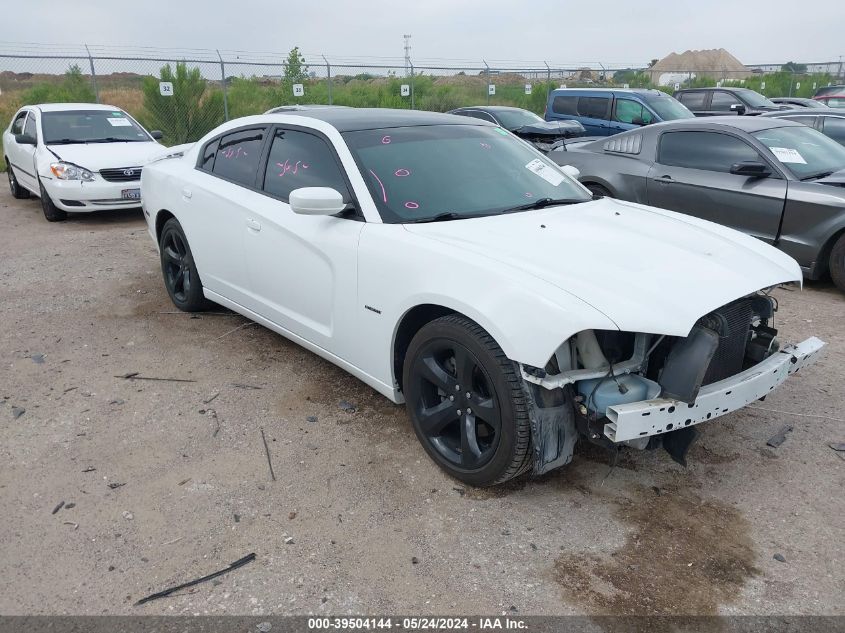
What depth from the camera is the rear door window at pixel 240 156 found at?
4.32 meters

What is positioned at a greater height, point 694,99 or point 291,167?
point 694,99

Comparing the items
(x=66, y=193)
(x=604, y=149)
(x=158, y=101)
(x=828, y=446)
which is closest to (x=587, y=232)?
(x=828, y=446)

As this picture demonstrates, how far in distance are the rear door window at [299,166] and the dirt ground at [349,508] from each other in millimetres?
1239

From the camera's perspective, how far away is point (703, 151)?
6793mm

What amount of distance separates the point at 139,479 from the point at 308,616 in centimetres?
131

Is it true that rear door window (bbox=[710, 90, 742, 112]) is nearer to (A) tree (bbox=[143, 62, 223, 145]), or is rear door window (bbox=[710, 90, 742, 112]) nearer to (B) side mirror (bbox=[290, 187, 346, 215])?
(A) tree (bbox=[143, 62, 223, 145])

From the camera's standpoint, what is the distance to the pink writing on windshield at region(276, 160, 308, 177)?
12.9 feet

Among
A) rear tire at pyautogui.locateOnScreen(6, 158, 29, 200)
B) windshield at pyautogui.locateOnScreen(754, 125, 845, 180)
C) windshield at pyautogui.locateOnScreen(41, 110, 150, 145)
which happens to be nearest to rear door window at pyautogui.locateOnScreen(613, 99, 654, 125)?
windshield at pyautogui.locateOnScreen(754, 125, 845, 180)

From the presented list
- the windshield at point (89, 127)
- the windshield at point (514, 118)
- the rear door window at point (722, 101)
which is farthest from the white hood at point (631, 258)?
the rear door window at point (722, 101)

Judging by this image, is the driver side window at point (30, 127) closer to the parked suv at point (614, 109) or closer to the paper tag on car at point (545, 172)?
the paper tag on car at point (545, 172)

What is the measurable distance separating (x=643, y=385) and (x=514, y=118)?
1083 centimetres

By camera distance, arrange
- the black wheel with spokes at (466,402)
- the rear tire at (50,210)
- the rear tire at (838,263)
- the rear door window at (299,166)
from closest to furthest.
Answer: the black wheel with spokes at (466,402) < the rear door window at (299,166) < the rear tire at (838,263) < the rear tire at (50,210)

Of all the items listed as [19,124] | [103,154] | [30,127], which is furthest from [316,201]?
[19,124]

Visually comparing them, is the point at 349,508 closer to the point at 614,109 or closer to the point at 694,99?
the point at 614,109
